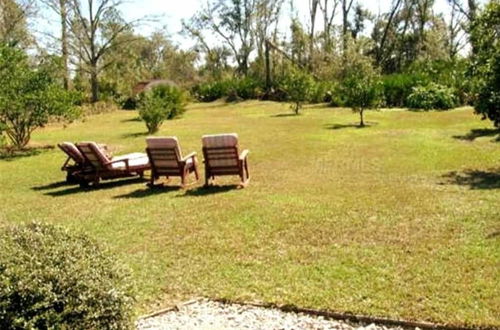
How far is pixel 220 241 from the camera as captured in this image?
6.46m

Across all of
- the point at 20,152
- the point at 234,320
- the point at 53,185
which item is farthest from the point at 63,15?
the point at 234,320

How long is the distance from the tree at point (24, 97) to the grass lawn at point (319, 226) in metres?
2.38

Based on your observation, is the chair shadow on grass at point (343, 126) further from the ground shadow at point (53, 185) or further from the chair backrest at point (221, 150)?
the ground shadow at point (53, 185)

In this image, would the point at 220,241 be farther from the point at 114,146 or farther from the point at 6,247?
the point at 114,146

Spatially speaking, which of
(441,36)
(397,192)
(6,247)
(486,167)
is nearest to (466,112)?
(486,167)

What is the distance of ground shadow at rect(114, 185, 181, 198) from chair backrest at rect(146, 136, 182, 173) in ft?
1.05

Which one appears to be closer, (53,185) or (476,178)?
(476,178)

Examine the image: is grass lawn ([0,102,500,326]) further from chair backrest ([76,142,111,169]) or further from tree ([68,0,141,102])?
tree ([68,0,141,102])

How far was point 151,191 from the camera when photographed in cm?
985

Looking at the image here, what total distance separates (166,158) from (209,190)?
98 centimetres

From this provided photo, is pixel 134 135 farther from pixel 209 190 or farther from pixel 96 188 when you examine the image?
pixel 209 190

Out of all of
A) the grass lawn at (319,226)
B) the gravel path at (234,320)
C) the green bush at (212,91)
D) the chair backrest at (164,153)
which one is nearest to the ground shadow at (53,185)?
the grass lawn at (319,226)

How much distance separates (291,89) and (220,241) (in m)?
20.0

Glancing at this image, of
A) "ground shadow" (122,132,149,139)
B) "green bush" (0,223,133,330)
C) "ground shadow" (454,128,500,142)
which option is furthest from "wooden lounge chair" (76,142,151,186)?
"ground shadow" (454,128,500,142)
